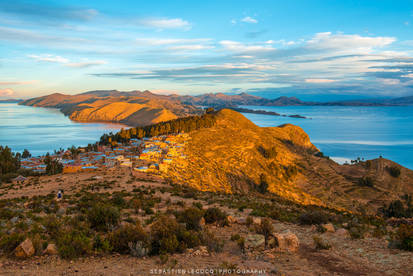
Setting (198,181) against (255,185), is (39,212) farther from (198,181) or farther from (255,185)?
(255,185)

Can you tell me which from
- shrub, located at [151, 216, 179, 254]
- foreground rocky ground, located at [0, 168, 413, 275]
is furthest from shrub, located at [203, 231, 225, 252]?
shrub, located at [151, 216, 179, 254]

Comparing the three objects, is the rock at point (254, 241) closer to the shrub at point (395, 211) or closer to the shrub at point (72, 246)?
the shrub at point (72, 246)

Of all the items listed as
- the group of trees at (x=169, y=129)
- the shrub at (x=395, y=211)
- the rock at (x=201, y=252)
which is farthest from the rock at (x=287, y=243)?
the group of trees at (x=169, y=129)

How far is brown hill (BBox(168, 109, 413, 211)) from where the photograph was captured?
48.1 metres

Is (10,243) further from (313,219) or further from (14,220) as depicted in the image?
(313,219)

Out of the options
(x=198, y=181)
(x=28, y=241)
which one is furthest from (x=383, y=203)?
(x=28, y=241)

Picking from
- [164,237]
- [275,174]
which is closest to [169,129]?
[275,174]

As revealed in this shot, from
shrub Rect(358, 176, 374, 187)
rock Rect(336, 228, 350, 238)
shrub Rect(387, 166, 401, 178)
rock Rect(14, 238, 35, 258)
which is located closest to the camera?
rock Rect(14, 238, 35, 258)

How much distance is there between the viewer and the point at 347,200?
5325 centimetres

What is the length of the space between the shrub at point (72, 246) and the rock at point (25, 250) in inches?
25.2

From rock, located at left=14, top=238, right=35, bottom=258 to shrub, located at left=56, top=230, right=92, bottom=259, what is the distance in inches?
25.2

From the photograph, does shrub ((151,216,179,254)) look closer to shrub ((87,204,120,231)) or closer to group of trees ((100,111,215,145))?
shrub ((87,204,120,231))

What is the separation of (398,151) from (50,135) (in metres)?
197

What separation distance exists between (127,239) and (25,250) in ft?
8.32
